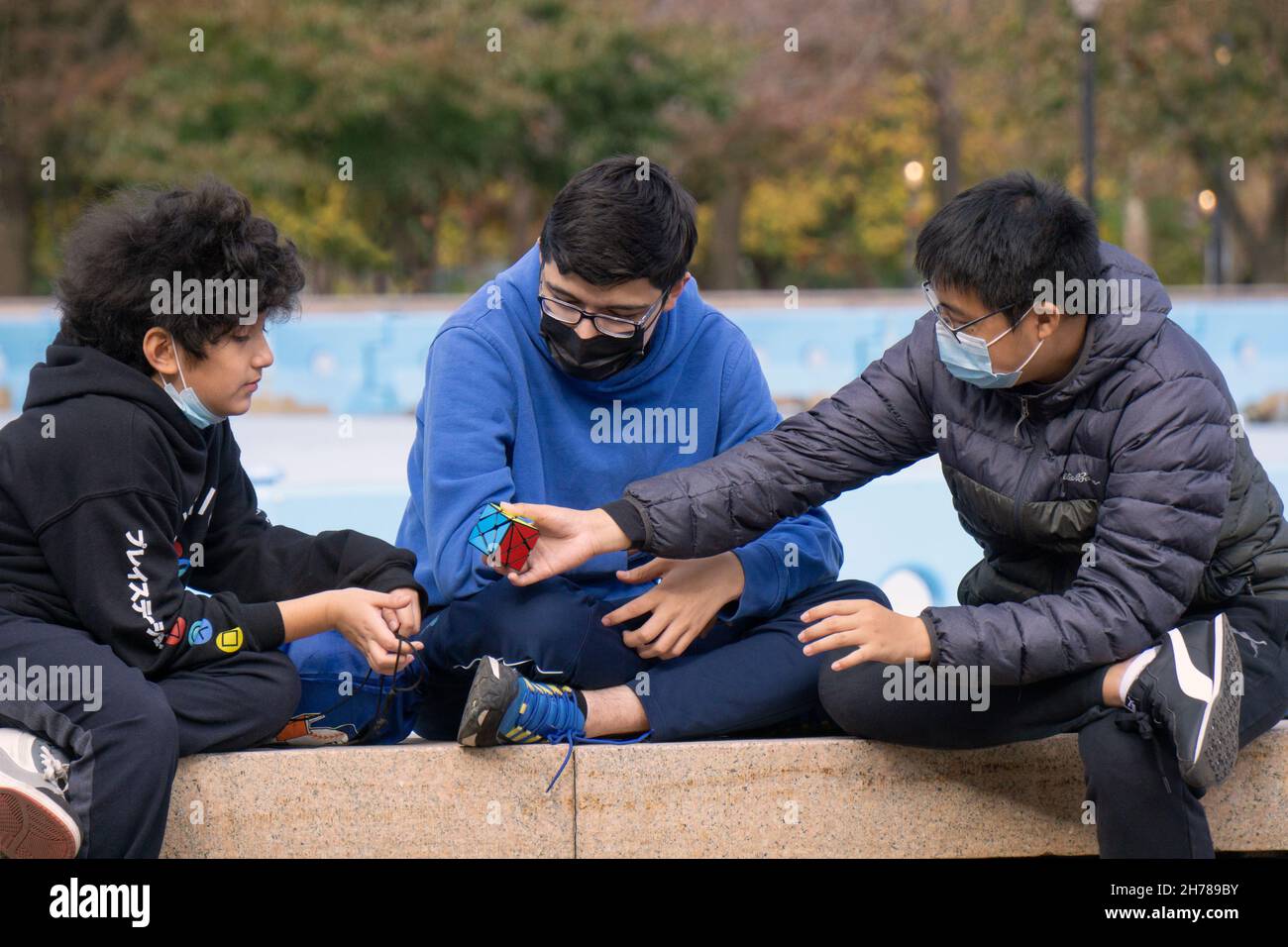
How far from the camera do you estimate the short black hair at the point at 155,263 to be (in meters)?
2.94

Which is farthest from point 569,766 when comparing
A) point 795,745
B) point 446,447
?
point 446,447

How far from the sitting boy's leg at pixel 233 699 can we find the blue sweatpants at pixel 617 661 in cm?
35

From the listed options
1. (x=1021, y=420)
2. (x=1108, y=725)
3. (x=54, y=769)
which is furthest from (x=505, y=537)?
(x=1108, y=725)

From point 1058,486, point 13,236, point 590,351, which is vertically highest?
point 590,351

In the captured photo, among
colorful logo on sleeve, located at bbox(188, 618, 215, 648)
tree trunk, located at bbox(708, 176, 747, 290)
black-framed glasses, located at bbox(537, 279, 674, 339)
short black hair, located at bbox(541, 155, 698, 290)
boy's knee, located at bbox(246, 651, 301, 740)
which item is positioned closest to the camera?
colorful logo on sleeve, located at bbox(188, 618, 215, 648)

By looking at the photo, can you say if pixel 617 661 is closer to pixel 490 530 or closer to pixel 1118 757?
pixel 490 530

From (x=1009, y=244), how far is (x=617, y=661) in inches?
46.8

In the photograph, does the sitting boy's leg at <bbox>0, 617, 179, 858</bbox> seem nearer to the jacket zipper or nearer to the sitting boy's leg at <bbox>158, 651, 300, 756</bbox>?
the sitting boy's leg at <bbox>158, 651, 300, 756</bbox>

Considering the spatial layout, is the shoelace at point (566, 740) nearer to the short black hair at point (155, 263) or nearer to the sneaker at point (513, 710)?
the sneaker at point (513, 710)

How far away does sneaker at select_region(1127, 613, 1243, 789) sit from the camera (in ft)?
8.83

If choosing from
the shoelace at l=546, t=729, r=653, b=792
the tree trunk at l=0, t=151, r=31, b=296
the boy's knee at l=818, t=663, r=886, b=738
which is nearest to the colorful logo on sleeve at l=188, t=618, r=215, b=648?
the shoelace at l=546, t=729, r=653, b=792

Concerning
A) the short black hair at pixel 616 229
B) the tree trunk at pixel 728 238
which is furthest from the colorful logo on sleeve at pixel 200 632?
the tree trunk at pixel 728 238

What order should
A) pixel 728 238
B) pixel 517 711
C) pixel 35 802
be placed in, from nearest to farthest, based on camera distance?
1. pixel 35 802
2. pixel 517 711
3. pixel 728 238

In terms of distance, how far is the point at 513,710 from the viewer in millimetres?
2941
